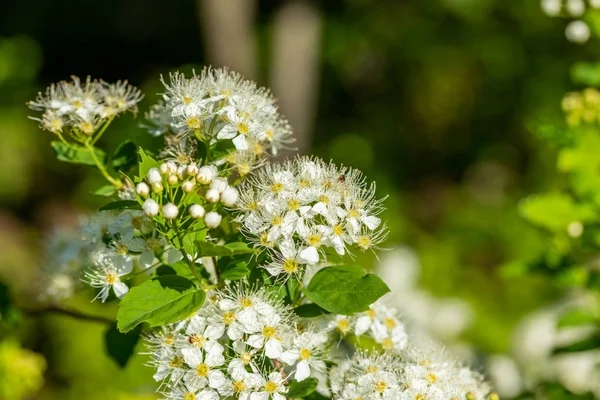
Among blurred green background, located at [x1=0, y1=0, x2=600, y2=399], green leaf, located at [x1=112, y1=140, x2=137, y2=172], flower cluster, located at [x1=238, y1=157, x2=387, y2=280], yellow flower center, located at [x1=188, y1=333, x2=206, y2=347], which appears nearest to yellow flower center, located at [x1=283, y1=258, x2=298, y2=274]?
flower cluster, located at [x1=238, y1=157, x2=387, y2=280]

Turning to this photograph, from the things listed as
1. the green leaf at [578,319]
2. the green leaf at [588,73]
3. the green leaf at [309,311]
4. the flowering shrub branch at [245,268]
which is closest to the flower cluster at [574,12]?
the green leaf at [588,73]

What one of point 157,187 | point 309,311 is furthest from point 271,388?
point 157,187

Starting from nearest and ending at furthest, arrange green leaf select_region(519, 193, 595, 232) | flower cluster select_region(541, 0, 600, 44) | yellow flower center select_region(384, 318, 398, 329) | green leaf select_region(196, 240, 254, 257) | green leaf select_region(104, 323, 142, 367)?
green leaf select_region(196, 240, 254, 257) → yellow flower center select_region(384, 318, 398, 329) → green leaf select_region(104, 323, 142, 367) → green leaf select_region(519, 193, 595, 232) → flower cluster select_region(541, 0, 600, 44)

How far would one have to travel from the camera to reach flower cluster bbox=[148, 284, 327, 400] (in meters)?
1.34

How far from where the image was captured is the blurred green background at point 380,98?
5.76 metres

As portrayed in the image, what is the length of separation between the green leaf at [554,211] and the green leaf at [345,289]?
1.08 metres

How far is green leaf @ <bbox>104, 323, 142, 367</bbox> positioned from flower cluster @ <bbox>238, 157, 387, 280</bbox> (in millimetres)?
463

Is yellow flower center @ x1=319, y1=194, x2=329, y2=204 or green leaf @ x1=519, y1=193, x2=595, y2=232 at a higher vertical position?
green leaf @ x1=519, y1=193, x2=595, y2=232

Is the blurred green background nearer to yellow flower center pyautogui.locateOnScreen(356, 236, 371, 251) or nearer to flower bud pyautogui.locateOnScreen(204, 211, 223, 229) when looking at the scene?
yellow flower center pyautogui.locateOnScreen(356, 236, 371, 251)

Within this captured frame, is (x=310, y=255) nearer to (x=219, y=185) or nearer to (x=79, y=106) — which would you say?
(x=219, y=185)

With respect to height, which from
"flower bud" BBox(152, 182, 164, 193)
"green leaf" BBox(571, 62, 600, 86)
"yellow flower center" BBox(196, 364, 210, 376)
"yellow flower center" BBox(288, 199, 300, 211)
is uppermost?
"green leaf" BBox(571, 62, 600, 86)

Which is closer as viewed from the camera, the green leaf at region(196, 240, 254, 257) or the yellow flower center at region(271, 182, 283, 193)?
the green leaf at region(196, 240, 254, 257)

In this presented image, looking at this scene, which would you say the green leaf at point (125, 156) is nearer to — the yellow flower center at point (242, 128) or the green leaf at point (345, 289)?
the yellow flower center at point (242, 128)

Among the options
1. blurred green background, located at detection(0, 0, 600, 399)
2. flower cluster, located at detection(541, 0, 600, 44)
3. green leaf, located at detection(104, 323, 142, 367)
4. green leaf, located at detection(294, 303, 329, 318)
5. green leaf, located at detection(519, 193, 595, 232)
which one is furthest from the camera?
blurred green background, located at detection(0, 0, 600, 399)
